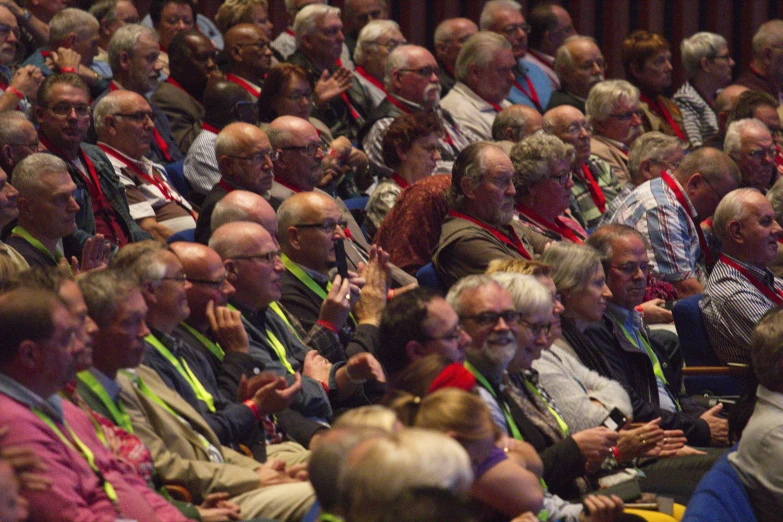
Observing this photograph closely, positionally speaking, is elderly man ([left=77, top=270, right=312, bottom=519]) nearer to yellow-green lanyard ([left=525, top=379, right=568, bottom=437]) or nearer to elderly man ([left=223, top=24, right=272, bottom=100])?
yellow-green lanyard ([left=525, top=379, right=568, bottom=437])

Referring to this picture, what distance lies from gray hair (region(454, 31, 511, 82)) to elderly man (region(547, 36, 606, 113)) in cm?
56

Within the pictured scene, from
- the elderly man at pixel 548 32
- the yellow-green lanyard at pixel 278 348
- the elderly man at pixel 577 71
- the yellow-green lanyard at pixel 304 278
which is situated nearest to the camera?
the yellow-green lanyard at pixel 278 348

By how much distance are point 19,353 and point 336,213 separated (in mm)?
2019

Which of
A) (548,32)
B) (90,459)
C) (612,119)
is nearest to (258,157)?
(612,119)

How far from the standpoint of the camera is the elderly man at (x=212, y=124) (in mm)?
5648

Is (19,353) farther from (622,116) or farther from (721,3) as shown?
(721,3)

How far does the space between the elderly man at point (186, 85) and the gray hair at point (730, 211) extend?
2.44 meters

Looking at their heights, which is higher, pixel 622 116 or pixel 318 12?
pixel 318 12

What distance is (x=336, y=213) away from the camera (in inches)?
183

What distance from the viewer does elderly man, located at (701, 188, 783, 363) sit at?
4.88 m

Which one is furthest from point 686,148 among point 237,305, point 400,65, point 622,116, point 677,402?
point 237,305

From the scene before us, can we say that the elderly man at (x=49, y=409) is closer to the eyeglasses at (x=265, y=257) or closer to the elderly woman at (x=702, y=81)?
the eyeglasses at (x=265, y=257)

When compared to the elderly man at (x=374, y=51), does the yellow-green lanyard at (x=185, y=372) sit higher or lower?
higher

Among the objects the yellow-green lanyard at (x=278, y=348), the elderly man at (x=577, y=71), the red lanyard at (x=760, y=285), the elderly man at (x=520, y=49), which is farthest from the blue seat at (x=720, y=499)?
the elderly man at (x=520, y=49)
